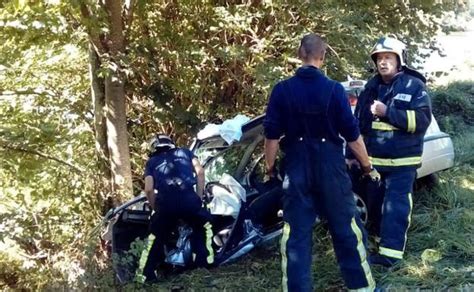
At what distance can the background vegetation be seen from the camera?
698 centimetres

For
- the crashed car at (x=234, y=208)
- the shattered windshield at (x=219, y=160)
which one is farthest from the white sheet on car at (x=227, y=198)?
the shattered windshield at (x=219, y=160)

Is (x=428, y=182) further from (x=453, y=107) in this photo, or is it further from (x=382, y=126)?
(x=453, y=107)

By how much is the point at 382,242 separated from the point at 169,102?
408 centimetres

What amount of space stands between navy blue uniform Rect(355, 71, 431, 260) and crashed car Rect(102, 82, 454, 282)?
2.57 feet

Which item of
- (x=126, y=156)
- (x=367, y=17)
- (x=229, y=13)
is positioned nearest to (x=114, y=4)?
(x=229, y=13)

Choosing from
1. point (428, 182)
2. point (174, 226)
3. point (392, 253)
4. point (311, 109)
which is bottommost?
point (392, 253)

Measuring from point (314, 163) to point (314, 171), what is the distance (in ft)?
0.18

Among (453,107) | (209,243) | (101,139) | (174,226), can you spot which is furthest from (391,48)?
Result: (453,107)

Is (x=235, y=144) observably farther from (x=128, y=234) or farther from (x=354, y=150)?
(x=354, y=150)

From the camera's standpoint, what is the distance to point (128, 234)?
5.92 meters

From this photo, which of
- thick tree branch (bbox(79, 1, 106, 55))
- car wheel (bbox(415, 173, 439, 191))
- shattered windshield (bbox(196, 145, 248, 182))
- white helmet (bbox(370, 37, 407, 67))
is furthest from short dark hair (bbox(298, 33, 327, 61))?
thick tree branch (bbox(79, 1, 106, 55))

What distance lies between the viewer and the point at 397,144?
485cm

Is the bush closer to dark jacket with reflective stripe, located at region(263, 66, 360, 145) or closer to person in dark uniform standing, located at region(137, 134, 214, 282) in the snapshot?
person in dark uniform standing, located at region(137, 134, 214, 282)

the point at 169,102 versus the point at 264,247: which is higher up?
the point at 169,102
